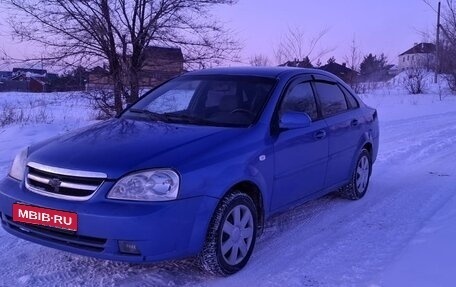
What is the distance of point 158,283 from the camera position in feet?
11.3

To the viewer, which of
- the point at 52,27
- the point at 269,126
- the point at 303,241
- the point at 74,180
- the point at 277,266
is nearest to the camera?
the point at 74,180

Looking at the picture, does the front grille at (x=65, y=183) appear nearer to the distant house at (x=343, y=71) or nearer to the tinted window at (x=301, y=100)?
the tinted window at (x=301, y=100)

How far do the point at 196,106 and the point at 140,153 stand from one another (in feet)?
4.09

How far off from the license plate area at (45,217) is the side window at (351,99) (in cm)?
353

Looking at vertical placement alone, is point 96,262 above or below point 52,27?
below

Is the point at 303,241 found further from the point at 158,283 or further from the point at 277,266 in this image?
the point at 158,283

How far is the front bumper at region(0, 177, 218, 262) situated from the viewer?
3.09 m

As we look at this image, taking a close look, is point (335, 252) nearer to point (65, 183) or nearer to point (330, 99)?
point (330, 99)

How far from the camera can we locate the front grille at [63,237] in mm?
3188

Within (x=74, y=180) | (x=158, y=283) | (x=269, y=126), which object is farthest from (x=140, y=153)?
(x=269, y=126)

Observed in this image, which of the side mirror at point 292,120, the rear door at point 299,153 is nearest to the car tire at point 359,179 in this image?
the rear door at point 299,153

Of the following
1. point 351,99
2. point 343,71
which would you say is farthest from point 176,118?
point 343,71

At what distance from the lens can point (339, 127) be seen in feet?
16.8

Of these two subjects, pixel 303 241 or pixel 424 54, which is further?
pixel 424 54
